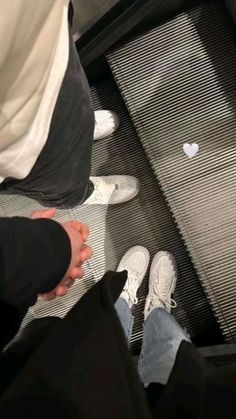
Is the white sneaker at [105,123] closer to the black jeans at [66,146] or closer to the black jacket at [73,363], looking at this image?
the black jeans at [66,146]

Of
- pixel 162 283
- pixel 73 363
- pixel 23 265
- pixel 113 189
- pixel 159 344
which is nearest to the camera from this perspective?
pixel 73 363

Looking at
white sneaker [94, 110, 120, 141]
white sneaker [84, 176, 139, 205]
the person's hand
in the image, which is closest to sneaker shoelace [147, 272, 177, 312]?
white sneaker [84, 176, 139, 205]

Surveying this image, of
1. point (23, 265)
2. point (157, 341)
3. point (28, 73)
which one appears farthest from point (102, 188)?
point (28, 73)

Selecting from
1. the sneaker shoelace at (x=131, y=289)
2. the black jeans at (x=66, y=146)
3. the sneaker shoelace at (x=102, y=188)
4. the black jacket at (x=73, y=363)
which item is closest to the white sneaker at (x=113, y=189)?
the sneaker shoelace at (x=102, y=188)

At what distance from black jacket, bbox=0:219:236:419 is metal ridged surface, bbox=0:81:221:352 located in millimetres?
435

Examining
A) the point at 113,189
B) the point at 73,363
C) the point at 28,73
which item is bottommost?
the point at 113,189

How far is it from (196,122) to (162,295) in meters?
0.51

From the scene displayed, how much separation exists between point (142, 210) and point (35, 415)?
1.00m

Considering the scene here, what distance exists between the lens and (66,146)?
968 millimetres

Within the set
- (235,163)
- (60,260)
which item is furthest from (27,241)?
(235,163)

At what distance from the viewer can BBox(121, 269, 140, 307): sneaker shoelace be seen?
143 centimetres

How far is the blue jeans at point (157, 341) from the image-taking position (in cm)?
123

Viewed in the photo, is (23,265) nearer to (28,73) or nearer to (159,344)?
(28,73)

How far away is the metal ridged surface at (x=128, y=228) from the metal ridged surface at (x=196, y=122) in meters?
0.15
